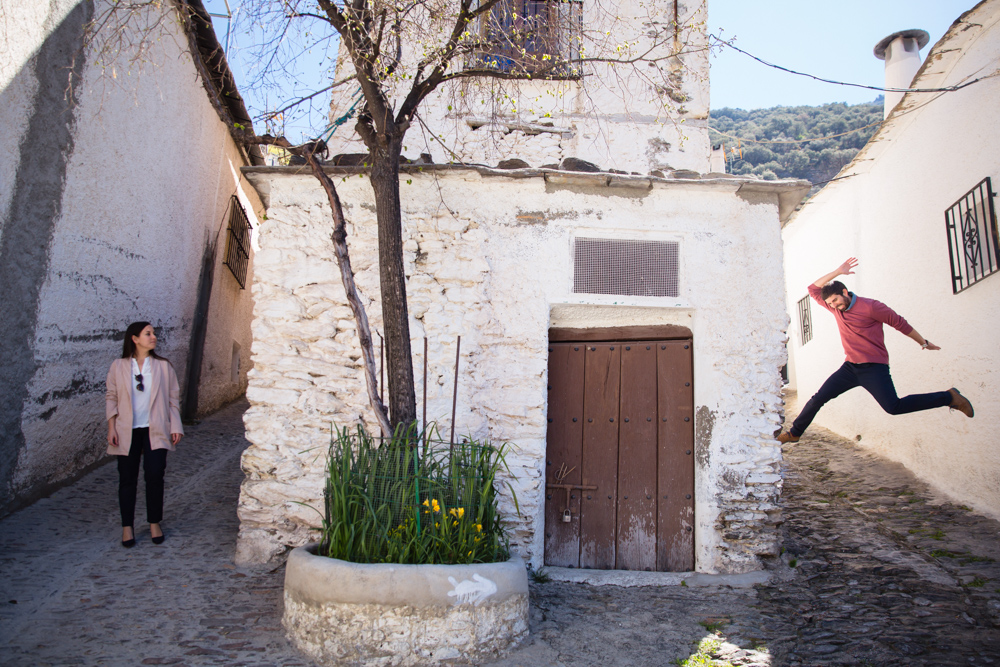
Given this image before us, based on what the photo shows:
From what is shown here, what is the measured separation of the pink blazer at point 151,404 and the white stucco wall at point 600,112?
2291mm

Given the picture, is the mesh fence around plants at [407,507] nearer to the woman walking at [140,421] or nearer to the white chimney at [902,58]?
the woman walking at [140,421]

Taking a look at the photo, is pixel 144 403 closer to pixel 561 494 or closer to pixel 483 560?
pixel 483 560

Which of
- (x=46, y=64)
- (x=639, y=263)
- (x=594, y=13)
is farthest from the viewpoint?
(x=594, y=13)

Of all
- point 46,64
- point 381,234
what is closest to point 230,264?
point 46,64

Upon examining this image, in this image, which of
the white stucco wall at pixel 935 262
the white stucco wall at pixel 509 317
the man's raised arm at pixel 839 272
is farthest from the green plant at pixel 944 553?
the man's raised arm at pixel 839 272

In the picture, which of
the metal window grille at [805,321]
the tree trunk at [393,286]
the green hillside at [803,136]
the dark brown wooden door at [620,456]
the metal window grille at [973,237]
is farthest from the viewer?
the green hillside at [803,136]

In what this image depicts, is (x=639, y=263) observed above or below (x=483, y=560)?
above

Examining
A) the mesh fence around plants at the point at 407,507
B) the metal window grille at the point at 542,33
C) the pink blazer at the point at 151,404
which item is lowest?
the mesh fence around plants at the point at 407,507

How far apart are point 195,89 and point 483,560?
5993 millimetres

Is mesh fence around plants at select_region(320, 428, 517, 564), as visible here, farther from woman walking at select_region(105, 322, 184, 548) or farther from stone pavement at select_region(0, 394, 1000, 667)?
woman walking at select_region(105, 322, 184, 548)

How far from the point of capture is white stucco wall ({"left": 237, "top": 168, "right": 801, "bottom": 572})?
4.30m

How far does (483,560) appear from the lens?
3.41 metres

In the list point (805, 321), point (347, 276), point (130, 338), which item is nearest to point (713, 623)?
point (347, 276)

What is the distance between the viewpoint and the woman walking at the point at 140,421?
4008 mm
